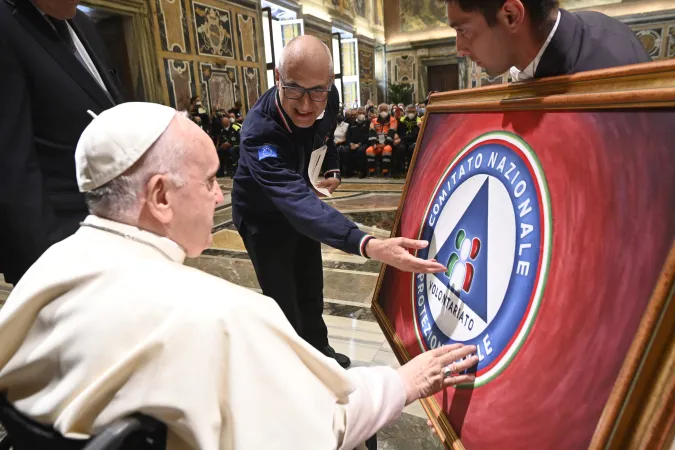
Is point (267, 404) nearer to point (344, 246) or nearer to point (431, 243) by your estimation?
point (431, 243)

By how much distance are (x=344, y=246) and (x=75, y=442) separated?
0.97 metres

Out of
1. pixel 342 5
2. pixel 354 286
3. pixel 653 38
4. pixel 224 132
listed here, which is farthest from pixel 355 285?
pixel 653 38

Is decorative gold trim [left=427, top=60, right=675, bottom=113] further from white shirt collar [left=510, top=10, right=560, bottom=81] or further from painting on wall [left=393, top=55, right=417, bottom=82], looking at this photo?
painting on wall [left=393, top=55, right=417, bottom=82]

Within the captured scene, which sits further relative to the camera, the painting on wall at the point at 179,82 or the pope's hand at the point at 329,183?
the painting on wall at the point at 179,82

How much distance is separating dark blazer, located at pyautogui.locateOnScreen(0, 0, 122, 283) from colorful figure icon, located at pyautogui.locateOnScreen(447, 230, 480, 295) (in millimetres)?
1267

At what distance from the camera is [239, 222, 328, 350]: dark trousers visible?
78.2 inches

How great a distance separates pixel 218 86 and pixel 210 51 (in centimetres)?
86

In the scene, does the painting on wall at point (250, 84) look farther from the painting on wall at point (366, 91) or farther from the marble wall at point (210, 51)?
the painting on wall at point (366, 91)

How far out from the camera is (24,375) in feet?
2.61

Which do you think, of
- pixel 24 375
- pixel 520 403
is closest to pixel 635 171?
pixel 520 403

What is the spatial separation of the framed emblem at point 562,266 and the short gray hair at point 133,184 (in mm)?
719

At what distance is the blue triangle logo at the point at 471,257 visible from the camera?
997 mm

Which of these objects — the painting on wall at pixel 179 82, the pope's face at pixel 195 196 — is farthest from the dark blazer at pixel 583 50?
the painting on wall at pixel 179 82

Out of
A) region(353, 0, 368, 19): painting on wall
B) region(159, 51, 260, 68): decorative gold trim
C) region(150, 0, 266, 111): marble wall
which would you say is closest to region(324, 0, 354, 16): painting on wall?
region(353, 0, 368, 19): painting on wall
